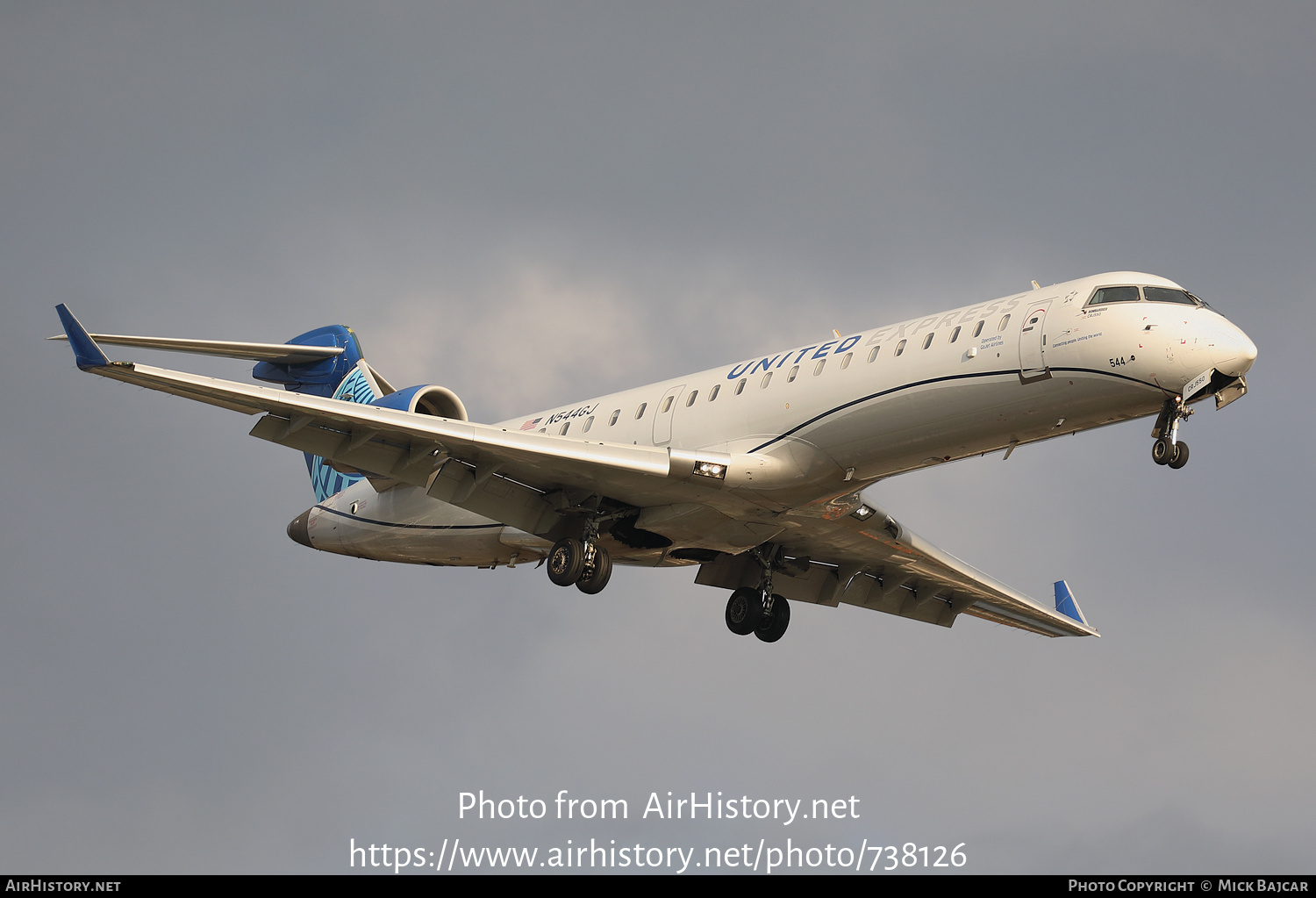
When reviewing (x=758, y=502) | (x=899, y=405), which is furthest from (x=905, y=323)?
(x=758, y=502)

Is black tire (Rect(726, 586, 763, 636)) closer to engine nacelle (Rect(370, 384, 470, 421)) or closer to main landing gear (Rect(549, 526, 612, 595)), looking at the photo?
main landing gear (Rect(549, 526, 612, 595))

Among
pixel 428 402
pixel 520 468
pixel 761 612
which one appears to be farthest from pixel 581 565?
pixel 761 612

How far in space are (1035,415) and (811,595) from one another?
927cm

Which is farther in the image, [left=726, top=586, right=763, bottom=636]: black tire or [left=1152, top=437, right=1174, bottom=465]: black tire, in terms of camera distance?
[left=726, top=586, right=763, bottom=636]: black tire

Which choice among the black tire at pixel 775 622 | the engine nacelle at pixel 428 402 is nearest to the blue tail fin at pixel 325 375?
the engine nacelle at pixel 428 402

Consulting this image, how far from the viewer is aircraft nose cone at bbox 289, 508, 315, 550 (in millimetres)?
29781

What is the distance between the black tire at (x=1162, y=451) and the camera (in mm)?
20328

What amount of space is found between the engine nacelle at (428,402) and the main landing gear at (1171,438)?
1220cm

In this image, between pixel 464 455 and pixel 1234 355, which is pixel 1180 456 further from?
pixel 464 455

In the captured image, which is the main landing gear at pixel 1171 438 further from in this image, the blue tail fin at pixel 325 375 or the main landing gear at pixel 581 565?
the blue tail fin at pixel 325 375

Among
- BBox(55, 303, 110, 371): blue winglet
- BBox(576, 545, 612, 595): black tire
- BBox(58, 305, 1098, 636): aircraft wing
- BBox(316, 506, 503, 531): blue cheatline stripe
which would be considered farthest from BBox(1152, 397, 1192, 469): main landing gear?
BBox(55, 303, 110, 371): blue winglet

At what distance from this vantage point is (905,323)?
22.9 m

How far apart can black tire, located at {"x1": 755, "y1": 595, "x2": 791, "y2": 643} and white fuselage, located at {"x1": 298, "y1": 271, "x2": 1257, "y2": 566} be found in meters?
3.27

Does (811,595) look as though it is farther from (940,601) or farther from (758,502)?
(758,502)
